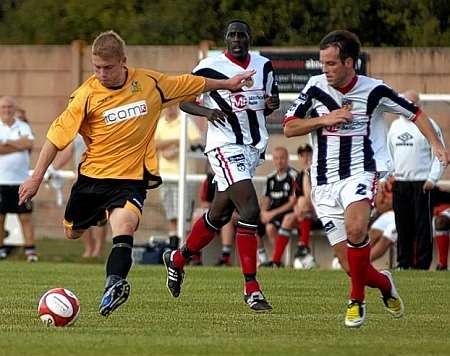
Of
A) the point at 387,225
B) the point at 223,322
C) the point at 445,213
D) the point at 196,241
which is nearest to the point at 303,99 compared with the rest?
the point at 223,322

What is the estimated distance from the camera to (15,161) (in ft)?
67.9

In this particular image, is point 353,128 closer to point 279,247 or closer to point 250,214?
point 250,214

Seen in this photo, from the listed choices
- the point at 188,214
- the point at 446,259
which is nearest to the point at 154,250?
the point at 188,214

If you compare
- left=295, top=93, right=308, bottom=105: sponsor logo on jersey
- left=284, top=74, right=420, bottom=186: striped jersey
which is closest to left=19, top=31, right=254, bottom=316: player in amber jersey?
left=295, top=93, right=308, bottom=105: sponsor logo on jersey

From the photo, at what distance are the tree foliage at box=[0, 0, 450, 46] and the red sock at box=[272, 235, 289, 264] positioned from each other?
20.2ft

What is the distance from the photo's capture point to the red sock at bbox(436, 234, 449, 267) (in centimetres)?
1891

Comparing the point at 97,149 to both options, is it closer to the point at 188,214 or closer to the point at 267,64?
the point at 267,64

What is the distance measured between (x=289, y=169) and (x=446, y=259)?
8.27 feet

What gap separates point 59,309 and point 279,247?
33.0ft

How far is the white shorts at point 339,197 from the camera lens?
10.5m

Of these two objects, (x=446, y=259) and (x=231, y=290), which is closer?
(x=231, y=290)

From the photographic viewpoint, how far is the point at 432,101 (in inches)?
802

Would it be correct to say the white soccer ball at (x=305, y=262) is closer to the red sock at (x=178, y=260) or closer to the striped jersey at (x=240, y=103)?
the red sock at (x=178, y=260)

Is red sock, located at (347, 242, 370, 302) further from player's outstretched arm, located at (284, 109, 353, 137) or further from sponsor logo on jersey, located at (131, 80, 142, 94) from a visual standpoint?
sponsor logo on jersey, located at (131, 80, 142, 94)
